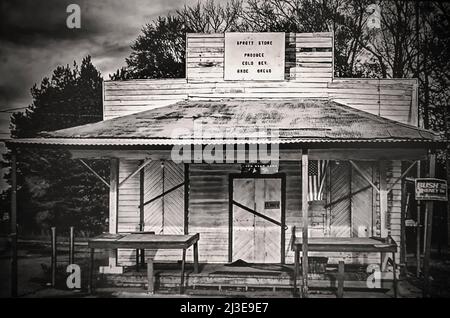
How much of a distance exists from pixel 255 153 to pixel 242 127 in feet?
3.97

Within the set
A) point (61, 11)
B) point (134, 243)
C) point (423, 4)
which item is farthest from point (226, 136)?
point (423, 4)

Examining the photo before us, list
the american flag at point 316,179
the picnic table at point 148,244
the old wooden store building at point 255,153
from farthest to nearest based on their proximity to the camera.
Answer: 1. the american flag at point 316,179
2. the old wooden store building at point 255,153
3. the picnic table at point 148,244

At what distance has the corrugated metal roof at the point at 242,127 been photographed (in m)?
9.45

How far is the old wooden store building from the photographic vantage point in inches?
382

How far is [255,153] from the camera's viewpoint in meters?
9.50

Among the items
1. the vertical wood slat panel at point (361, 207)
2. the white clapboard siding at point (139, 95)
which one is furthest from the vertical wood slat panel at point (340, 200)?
the white clapboard siding at point (139, 95)

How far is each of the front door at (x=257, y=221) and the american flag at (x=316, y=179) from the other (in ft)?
2.64

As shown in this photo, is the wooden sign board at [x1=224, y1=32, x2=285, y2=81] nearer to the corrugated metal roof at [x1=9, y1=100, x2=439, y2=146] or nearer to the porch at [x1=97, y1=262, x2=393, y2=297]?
the corrugated metal roof at [x1=9, y1=100, x2=439, y2=146]

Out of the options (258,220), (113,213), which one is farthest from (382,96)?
(113,213)

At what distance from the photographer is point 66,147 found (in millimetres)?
9891

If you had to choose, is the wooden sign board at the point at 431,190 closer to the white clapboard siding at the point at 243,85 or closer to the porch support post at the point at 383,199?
the porch support post at the point at 383,199

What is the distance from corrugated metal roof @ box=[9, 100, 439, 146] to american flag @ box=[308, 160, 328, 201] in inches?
56.9

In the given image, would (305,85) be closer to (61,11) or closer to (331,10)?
(61,11)

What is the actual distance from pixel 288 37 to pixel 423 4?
10.1m
